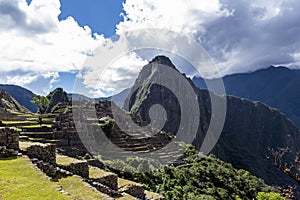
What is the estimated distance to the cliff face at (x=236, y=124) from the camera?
10275 centimetres

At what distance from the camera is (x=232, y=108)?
632 ft

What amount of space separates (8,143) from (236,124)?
18613 centimetres

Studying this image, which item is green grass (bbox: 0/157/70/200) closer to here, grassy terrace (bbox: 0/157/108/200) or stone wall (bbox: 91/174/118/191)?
grassy terrace (bbox: 0/157/108/200)

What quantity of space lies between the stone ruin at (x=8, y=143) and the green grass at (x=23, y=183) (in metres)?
0.50

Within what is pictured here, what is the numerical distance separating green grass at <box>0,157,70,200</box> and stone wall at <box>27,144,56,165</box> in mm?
1053

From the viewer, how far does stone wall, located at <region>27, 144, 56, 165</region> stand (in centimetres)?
823

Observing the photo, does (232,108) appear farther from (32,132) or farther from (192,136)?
(32,132)

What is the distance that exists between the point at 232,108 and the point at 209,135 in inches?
2776

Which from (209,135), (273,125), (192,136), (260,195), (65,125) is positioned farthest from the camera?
(273,125)

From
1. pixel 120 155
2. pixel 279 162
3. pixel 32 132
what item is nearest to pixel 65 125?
pixel 32 132

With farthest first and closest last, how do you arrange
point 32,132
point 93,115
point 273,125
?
point 273,125 → point 93,115 → point 32,132

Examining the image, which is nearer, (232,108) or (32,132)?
(32,132)

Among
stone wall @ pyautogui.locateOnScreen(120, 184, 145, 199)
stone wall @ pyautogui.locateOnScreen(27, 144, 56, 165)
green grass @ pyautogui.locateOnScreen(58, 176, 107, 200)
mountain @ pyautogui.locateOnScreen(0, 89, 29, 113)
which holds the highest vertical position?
mountain @ pyautogui.locateOnScreen(0, 89, 29, 113)

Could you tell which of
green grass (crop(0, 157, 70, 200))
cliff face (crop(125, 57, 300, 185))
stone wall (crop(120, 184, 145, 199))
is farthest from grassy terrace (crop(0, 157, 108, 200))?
cliff face (crop(125, 57, 300, 185))
